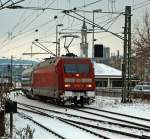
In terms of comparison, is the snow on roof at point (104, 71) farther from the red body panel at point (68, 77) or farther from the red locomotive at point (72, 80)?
the red locomotive at point (72, 80)

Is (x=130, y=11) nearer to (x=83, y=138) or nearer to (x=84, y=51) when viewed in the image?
(x=83, y=138)

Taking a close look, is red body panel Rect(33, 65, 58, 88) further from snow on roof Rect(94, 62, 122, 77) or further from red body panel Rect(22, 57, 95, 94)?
snow on roof Rect(94, 62, 122, 77)

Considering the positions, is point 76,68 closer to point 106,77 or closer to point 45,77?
point 45,77

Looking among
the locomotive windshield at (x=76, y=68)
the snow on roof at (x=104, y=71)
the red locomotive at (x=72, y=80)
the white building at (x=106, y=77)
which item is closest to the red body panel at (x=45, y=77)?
the red locomotive at (x=72, y=80)

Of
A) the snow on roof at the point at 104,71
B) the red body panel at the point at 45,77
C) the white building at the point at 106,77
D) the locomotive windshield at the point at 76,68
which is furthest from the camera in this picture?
the white building at the point at 106,77

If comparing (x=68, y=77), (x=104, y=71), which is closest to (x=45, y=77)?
(x=68, y=77)

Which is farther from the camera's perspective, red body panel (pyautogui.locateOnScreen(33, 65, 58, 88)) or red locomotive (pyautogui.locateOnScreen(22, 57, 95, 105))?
red body panel (pyautogui.locateOnScreen(33, 65, 58, 88))

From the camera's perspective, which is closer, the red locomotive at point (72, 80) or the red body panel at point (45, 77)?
the red locomotive at point (72, 80)

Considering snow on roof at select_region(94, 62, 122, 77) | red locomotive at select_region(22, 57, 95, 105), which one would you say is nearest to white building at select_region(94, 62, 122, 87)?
snow on roof at select_region(94, 62, 122, 77)

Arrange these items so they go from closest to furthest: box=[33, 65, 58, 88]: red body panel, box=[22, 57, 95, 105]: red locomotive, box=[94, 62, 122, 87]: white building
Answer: box=[22, 57, 95, 105]: red locomotive → box=[33, 65, 58, 88]: red body panel → box=[94, 62, 122, 87]: white building

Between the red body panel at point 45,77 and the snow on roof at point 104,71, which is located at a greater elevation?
the snow on roof at point 104,71

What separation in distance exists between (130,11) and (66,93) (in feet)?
23.9

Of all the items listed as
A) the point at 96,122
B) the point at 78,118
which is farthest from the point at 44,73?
the point at 96,122

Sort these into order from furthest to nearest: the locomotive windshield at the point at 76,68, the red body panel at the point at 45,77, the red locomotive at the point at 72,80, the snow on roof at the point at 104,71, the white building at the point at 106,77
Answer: the white building at the point at 106,77 → the snow on roof at the point at 104,71 → the red body panel at the point at 45,77 → the locomotive windshield at the point at 76,68 → the red locomotive at the point at 72,80
